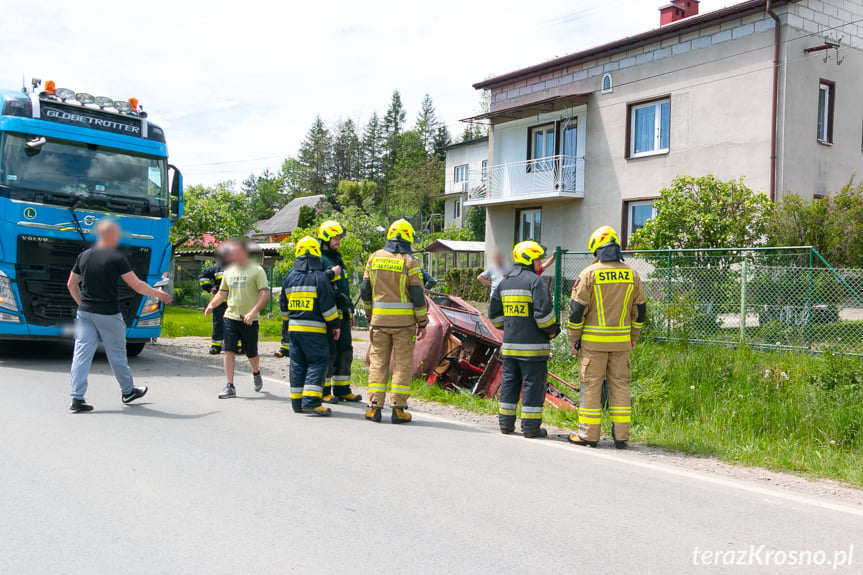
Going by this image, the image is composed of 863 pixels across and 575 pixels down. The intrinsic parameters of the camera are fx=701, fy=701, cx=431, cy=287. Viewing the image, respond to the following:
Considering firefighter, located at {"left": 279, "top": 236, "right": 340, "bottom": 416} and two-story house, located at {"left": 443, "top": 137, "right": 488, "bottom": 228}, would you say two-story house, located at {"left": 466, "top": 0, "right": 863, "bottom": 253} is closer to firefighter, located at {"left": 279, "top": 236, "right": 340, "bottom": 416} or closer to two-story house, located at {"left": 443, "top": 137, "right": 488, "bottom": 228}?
firefighter, located at {"left": 279, "top": 236, "right": 340, "bottom": 416}

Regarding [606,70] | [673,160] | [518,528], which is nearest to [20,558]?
[518,528]

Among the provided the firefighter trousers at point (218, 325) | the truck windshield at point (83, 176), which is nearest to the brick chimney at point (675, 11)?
the firefighter trousers at point (218, 325)

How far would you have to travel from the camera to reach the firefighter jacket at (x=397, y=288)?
7312mm

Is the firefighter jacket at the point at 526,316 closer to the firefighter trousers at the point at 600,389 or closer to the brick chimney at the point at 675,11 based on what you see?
the firefighter trousers at the point at 600,389

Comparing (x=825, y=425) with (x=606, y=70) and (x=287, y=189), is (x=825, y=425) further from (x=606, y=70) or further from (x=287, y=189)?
(x=287, y=189)

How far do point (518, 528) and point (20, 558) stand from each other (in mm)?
2704

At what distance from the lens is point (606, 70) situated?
21.8 m

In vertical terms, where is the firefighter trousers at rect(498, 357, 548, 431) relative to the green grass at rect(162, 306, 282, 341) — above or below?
above

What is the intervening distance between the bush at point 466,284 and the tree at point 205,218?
1037cm

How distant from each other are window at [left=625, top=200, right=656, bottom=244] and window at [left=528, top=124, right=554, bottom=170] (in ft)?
11.6

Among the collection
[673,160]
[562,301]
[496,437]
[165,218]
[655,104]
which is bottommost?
[496,437]

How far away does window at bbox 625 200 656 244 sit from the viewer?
2091 centimetres

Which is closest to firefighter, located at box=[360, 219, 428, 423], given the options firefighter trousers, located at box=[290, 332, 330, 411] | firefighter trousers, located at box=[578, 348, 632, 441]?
firefighter trousers, located at box=[290, 332, 330, 411]

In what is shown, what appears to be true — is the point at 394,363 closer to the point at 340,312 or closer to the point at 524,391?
the point at 340,312
